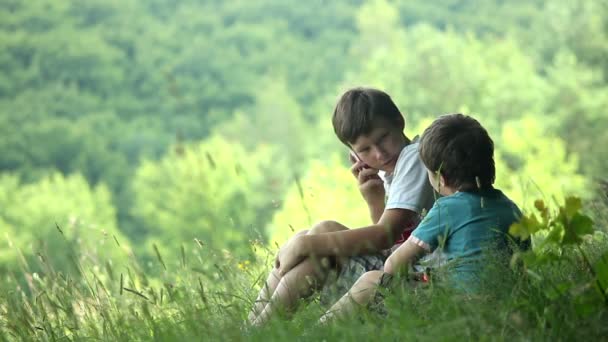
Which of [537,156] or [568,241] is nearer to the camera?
[568,241]

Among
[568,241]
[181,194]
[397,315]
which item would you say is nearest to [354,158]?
[397,315]

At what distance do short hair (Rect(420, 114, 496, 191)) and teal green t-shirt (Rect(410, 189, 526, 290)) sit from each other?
0.09 metres

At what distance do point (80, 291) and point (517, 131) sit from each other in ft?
134

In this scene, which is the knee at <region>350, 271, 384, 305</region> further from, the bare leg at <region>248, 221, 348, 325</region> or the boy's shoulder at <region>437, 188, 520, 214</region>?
the boy's shoulder at <region>437, 188, 520, 214</region>

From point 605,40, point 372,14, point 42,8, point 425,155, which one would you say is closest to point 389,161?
point 425,155

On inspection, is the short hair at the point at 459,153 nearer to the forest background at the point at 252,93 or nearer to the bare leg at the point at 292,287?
the bare leg at the point at 292,287

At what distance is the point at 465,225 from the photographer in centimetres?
316

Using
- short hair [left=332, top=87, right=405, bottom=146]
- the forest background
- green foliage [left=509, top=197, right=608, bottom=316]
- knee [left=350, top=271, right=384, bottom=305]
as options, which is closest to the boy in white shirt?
short hair [left=332, top=87, right=405, bottom=146]

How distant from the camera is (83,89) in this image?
83438 millimetres

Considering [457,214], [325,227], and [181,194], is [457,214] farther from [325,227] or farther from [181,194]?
[181,194]

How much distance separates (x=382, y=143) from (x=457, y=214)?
74 cm

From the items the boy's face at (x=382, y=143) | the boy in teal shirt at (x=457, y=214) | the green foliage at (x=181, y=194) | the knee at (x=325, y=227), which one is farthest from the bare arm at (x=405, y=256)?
the green foliage at (x=181, y=194)

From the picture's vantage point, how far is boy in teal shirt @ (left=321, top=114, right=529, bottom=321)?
310 cm

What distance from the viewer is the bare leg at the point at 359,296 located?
9.90 feet
